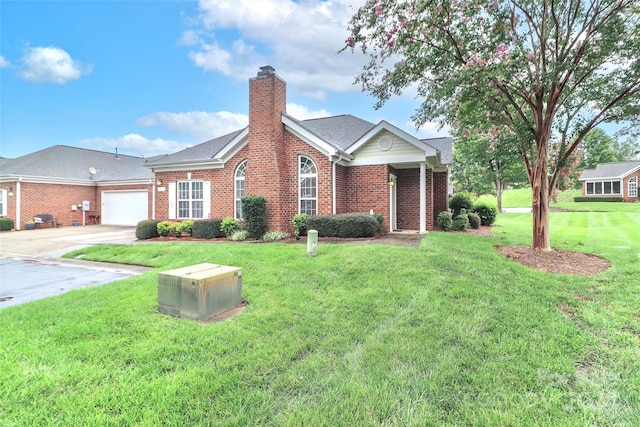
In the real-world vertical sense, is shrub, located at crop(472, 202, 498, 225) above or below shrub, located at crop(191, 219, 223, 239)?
above

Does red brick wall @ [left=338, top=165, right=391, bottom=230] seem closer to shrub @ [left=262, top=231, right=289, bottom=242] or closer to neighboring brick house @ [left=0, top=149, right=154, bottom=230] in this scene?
shrub @ [left=262, top=231, right=289, bottom=242]

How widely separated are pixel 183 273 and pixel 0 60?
19974 millimetres

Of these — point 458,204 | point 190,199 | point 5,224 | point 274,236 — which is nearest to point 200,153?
point 190,199

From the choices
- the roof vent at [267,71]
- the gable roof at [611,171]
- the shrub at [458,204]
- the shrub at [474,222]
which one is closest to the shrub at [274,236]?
the roof vent at [267,71]

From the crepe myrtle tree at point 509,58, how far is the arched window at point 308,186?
12.6 ft

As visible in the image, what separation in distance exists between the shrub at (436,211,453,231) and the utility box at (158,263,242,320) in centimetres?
1158

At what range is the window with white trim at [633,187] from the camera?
35.1 meters

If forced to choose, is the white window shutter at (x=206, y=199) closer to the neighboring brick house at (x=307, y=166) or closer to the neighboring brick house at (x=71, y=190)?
the neighboring brick house at (x=307, y=166)

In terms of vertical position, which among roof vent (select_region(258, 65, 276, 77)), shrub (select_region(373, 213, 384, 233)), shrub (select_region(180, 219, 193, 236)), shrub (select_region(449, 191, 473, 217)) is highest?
roof vent (select_region(258, 65, 276, 77))

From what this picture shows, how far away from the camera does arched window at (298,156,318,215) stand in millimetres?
12125

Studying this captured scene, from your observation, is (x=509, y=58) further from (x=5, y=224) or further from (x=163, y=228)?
(x=5, y=224)

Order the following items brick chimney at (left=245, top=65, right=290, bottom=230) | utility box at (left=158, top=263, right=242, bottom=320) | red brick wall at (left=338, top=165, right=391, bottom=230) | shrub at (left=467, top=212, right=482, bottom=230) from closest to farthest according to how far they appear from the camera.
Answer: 1. utility box at (left=158, top=263, right=242, bottom=320)
2. brick chimney at (left=245, top=65, right=290, bottom=230)
3. red brick wall at (left=338, top=165, right=391, bottom=230)
4. shrub at (left=467, top=212, right=482, bottom=230)

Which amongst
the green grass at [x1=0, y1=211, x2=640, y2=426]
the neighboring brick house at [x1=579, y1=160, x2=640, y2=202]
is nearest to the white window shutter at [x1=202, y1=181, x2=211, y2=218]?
the green grass at [x1=0, y1=211, x2=640, y2=426]

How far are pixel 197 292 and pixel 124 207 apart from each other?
806 inches
